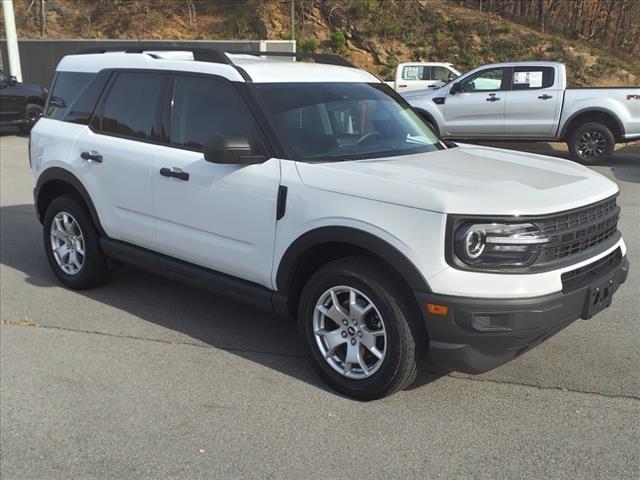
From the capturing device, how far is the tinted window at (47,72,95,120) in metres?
5.45

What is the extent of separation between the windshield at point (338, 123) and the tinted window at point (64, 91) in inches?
78.6

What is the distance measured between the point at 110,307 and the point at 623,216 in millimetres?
6187

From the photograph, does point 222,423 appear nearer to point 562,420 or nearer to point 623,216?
point 562,420

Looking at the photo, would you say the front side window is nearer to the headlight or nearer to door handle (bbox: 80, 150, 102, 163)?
door handle (bbox: 80, 150, 102, 163)

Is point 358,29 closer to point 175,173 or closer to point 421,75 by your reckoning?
point 421,75

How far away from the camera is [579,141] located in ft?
40.1

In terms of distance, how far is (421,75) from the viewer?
1823cm

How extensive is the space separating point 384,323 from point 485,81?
10854 mm

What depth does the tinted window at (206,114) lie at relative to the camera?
4188 mm

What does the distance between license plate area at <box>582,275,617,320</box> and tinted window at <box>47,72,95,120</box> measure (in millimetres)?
4080

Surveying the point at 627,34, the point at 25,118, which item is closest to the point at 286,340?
the point at 25,118

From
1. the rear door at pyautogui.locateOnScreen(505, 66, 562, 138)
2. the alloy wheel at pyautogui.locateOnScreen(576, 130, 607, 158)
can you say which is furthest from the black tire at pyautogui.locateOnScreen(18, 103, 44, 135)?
the alloy wheel at pyautogui.locateOnScreen(576, 130, 607, 158)

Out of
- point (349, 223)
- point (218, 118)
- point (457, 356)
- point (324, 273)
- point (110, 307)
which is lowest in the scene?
point (110, 307)

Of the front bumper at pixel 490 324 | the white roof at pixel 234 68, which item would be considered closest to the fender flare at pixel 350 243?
the front bumper at pixel 490 324
